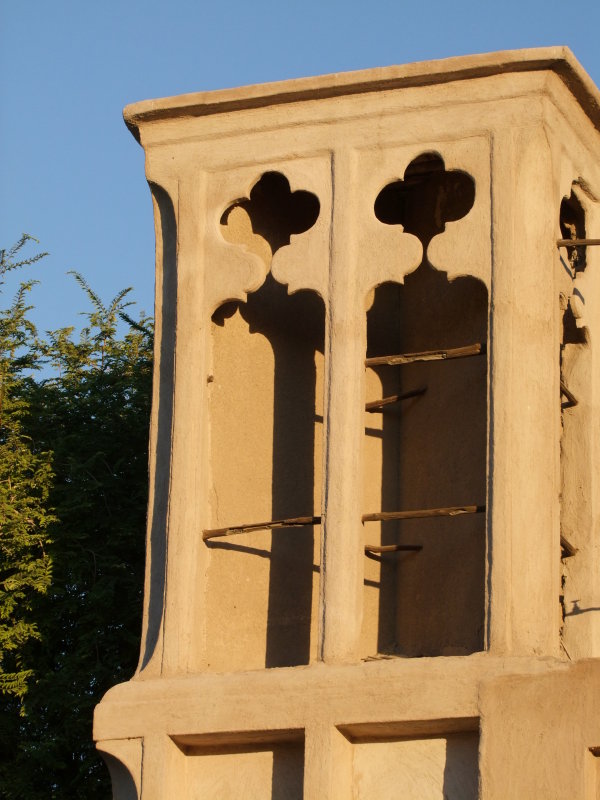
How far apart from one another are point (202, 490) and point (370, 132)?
2.34 metres

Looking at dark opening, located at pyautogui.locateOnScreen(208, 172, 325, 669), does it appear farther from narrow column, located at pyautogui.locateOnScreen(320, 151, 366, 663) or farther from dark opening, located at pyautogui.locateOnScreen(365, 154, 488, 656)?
narrow column, located at pyautogui.locateOnScreen(320, 151, 366, 663)

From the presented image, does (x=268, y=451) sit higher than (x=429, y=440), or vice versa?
(x=429, y=440)

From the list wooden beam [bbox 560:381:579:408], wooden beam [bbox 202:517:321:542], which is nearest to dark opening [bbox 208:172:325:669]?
wooden beam [bbox 202:517:321:542]

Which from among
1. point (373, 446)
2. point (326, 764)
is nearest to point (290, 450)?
point (373, 446)

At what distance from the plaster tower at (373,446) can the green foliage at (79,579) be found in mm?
3193

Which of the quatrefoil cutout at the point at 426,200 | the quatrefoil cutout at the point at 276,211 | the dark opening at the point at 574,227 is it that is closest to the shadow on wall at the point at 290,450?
the quatrefoil cutout at the point at 276,211

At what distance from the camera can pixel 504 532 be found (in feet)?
36.4

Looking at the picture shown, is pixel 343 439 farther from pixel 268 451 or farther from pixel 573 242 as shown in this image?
pixel 573 242

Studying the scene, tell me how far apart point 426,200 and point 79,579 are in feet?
13.7

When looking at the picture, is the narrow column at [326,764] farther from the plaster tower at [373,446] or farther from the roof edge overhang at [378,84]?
the roof edge overhang at [378,84]

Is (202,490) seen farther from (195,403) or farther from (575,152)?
(575,152)

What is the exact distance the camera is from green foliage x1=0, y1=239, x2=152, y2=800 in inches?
603

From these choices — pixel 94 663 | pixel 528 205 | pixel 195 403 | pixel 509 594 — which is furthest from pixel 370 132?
pixel 94 663

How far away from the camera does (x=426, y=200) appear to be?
13.9m
